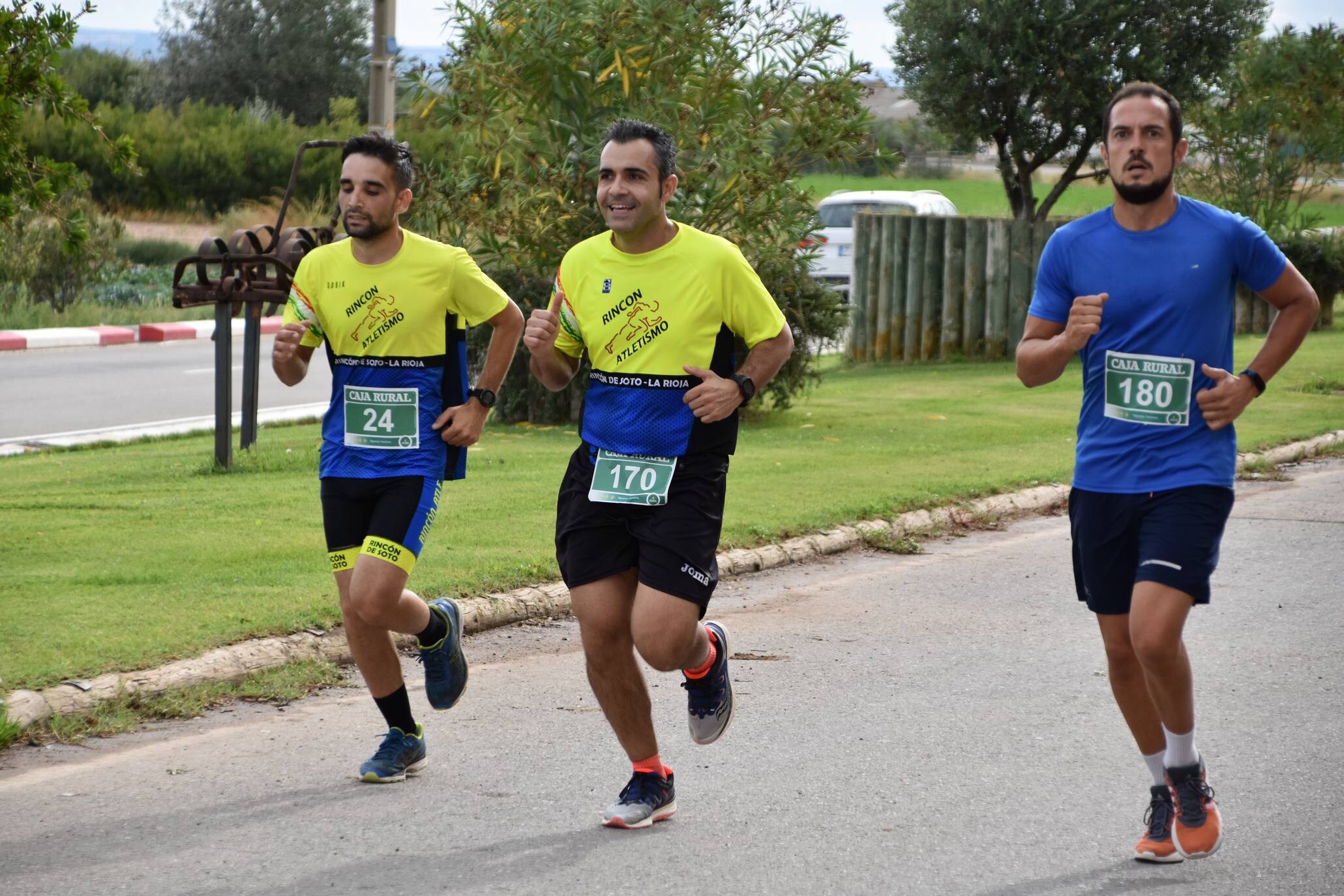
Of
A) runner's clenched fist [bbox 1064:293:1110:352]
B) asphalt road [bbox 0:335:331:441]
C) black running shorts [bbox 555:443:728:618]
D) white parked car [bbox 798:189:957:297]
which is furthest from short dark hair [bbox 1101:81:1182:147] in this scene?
white parked car [bbox 798:189:957:297]

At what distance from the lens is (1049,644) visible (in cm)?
715

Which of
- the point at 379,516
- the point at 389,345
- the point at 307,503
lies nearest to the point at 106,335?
the point at 307,503

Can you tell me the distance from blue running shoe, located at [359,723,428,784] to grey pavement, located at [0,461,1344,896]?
5 cm

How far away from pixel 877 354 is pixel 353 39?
39.4 m

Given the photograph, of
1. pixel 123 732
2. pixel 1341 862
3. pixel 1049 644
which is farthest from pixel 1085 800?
pixel 123 732

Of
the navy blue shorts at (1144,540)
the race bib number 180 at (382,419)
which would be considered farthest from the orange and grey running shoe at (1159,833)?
the race bib number 180 at (382,419)

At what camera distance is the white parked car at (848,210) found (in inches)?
1166

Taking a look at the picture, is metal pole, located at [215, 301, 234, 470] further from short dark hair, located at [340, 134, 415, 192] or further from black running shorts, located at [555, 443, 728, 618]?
black running shorts, located at [555, 443, 728, 618]

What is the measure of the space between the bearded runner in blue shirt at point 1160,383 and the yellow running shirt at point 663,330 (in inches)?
33.5

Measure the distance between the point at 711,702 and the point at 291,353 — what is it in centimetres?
171

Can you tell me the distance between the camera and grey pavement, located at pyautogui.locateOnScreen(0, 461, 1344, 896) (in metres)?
4.46

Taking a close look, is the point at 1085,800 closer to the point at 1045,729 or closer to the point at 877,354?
the point at 1045,729

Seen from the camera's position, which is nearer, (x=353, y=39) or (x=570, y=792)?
(x=570, y=792)

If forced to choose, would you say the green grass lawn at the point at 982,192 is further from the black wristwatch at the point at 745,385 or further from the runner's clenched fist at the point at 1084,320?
the runner's clenched fist at the point at 1084,320
